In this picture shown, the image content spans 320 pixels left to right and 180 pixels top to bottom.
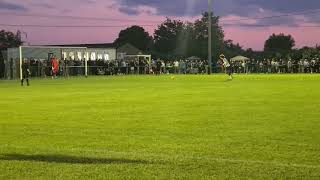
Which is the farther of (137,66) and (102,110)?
(137,66)

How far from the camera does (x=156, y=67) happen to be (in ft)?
238

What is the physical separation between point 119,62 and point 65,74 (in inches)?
412

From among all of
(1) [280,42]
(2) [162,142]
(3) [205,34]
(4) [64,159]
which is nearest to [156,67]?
(2) [162,142]

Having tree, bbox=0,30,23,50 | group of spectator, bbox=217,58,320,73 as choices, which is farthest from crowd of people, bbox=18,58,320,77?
tree, bbox=0,30,23,50

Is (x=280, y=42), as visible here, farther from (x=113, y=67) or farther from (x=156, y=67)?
(x=113, y=67)

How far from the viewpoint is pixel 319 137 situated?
1273 centimetres

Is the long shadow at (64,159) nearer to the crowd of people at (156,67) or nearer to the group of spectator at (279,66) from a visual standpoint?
the crowd of people at (156,67)

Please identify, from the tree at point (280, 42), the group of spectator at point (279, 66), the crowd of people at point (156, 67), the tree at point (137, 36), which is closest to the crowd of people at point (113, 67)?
the crowd of people at point (156, 67)

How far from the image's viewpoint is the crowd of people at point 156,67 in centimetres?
6550

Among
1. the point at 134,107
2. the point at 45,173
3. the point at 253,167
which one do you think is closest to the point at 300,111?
the point at 134,107

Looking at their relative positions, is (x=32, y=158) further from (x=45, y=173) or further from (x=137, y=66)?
(x=137, y=66)

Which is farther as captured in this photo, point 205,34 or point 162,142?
point 205,34

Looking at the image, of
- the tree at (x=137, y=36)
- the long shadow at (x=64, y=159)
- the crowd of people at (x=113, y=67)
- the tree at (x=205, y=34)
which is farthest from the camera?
the tree at (x=137, y=36)

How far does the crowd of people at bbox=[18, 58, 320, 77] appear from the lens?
215 feet
